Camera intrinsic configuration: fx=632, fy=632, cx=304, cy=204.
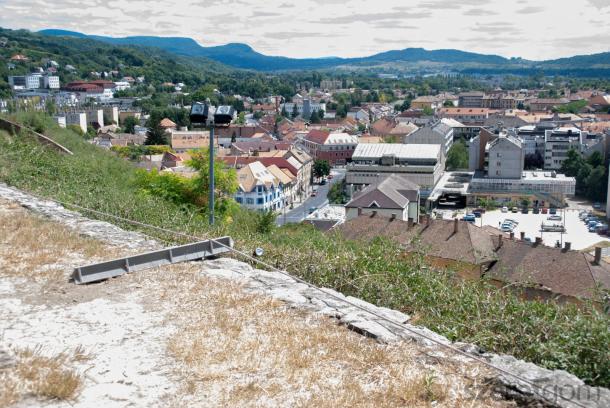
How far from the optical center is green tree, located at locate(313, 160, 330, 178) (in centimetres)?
4128

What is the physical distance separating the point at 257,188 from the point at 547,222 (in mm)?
12479

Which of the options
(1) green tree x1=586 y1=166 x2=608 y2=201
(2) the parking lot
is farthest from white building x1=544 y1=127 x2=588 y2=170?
(2) the parking lot

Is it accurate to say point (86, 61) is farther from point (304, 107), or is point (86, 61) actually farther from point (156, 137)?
point (156, 137)

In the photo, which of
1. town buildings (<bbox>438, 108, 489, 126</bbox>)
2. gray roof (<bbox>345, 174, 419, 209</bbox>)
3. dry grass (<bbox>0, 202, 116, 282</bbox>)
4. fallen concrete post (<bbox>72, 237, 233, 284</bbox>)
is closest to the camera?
fallen concrete post (<bbox>72, 237, 233, 284</bbox>)

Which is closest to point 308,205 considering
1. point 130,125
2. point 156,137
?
point 156,137

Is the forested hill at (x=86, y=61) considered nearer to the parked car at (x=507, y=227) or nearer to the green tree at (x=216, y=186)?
the parked car at (x=507, y=227)

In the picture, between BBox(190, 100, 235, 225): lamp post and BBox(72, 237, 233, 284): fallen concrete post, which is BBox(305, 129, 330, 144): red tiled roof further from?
BBox(72, 237, 233, 284): fallen concrete post

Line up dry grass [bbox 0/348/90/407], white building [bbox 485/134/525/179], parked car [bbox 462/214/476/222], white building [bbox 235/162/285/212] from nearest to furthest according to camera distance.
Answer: dry grass [bbox 0/348/90/407]
parked car [bbox 462/214/476/222]
white building [bbox 235/162/285/212]
white building [bbox 485/134/525/179]

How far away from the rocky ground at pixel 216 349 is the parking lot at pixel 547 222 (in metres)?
19.9

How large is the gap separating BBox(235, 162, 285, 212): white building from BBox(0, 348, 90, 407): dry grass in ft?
74.0

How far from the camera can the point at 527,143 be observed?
44.9 meters

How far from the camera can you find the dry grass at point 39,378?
2.32 metres

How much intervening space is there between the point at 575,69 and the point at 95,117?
139 metres

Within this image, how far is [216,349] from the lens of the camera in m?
2.76
